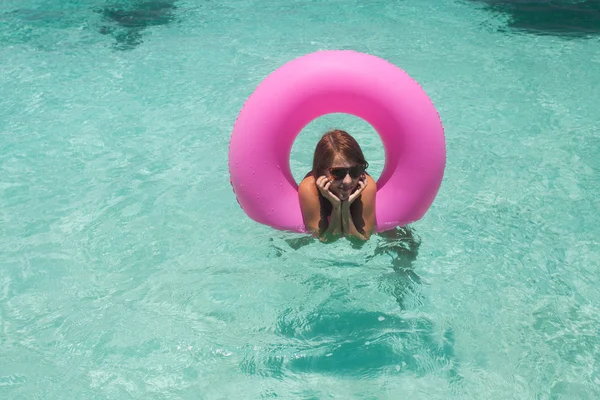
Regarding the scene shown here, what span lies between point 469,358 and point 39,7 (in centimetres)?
811

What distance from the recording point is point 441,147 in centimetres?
329

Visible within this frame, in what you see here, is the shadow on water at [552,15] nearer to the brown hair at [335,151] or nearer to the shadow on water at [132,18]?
the shadow on water at [132,18]

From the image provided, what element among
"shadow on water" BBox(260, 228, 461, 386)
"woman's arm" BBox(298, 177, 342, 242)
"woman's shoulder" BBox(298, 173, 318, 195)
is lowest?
"shadow on water" BBox(260, 228, 461, 386)

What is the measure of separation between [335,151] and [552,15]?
613 centimetres

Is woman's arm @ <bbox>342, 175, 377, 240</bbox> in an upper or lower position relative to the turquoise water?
upper

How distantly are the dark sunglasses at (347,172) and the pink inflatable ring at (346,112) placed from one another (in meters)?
0.30

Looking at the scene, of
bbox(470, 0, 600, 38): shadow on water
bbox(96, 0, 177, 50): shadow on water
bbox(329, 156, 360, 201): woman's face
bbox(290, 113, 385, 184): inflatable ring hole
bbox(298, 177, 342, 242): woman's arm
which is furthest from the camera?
bbox(96, 0, 177, 50): shadow on water

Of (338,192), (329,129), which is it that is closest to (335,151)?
(338,192)

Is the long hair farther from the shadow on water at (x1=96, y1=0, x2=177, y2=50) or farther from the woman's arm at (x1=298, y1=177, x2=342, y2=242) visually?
the shadow on water at (x1=96, y1=0, x2=177, y2=50)

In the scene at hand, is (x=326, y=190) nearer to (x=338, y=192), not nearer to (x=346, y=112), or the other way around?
(x=338, y=192)

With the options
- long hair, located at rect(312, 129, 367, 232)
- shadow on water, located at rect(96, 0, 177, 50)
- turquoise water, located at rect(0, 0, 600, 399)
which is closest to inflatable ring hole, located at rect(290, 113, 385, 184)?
turquoise water, located at rect(0, 0, 600, 399)

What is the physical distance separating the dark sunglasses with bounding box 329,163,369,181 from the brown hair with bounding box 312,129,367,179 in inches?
1.0

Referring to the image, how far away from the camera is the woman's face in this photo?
3.13m

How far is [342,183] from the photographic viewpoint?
3176mm
